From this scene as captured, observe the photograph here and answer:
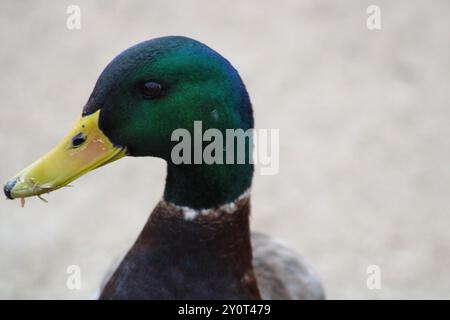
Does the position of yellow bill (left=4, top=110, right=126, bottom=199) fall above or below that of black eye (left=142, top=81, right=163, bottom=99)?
below

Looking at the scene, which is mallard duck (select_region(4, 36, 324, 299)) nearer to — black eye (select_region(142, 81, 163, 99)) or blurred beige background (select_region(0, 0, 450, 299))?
black eye (select_region(142, 81, 163, 99))

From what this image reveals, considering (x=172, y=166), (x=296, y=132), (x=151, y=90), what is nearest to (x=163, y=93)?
(x=151, y=90)

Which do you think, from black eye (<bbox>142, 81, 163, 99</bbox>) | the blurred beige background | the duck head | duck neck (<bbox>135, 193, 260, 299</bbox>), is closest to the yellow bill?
the duck head

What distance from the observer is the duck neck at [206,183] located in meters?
1.91

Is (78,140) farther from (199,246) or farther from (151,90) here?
(199,246)

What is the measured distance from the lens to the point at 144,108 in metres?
1.81

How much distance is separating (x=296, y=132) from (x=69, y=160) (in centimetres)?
264

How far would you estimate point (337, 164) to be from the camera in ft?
13.5

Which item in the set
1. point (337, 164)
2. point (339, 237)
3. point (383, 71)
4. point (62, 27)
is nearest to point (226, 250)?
point (339, 237)

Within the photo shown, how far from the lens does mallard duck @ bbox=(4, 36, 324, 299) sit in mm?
1779

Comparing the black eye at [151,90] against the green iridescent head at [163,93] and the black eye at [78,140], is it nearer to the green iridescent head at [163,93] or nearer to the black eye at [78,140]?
the green iridescent head at [163,93]

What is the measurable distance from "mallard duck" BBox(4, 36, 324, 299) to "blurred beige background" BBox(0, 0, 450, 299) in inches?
63.7

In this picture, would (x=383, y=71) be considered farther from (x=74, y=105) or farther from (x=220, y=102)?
(x=220, y=102)
